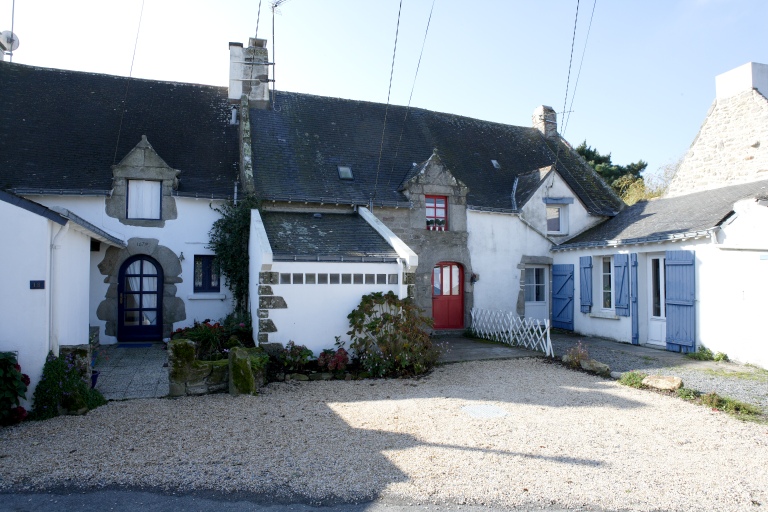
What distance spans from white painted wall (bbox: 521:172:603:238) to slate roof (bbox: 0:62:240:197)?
28.7 feet

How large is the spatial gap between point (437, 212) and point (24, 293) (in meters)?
10.3

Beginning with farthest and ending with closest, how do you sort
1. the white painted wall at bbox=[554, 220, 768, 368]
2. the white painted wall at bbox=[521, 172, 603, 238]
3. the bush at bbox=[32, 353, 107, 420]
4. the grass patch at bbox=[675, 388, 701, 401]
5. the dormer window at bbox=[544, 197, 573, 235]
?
1. the dormer window at bbox=[544, 197, 573, 235]
2. the white painted wall at bbox=[521, 172, 603, 238]
3. the white painted wall at bbox=[554, 220, 768, 368]
4. the grass patch at bbox=[675, 388, 701, 401]
5. the bush at bbox=[32, 353, 107, 420]

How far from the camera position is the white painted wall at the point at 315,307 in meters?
9.91

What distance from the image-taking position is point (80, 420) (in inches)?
265

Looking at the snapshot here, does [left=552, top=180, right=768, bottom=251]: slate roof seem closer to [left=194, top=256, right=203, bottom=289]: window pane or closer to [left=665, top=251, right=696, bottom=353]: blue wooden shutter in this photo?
[left=665, top=251, right=696, bottom=353]: blue wooden shutter

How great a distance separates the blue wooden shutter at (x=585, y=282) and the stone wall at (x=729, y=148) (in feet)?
14.6

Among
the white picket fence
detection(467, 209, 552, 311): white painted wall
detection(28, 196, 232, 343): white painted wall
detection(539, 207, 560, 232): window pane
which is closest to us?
the white picket fence

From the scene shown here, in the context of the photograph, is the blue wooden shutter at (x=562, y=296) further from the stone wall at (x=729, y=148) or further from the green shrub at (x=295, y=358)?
the green shrub at (x=295, y=358)

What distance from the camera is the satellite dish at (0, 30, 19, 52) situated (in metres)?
15.6

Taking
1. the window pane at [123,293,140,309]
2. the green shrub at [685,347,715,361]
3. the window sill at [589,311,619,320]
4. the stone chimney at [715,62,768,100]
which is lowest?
the green shrub at [685,347,715,361]

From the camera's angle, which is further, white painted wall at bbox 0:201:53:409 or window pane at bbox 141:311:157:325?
window pane at bbox 141:311:157:325

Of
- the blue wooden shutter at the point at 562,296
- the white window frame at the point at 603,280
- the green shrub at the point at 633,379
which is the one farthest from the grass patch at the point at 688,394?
the blue wooden shutter at the point at 562,296

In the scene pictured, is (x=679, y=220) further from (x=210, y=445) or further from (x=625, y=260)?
(x=210, y=445)

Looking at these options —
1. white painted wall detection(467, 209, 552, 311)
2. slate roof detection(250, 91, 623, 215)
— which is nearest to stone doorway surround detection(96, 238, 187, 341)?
slate roof detection(250, 91, 623, 215)
